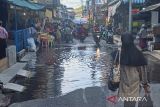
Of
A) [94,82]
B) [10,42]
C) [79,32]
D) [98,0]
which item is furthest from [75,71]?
[98,0]

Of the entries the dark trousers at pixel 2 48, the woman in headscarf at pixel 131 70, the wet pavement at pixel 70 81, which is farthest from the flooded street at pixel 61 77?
the woman in headscarf at pixel 131 70

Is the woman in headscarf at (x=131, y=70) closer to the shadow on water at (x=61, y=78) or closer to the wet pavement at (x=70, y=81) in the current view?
the wet pavement at (x=70, y=81)

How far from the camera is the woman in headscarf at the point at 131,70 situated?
7.50 metres

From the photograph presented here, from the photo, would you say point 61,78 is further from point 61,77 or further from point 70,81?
point 70,81

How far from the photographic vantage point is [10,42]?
21.7 meters

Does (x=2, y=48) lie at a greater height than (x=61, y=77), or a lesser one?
greater

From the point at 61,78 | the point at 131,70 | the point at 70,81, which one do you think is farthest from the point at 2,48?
the point at 131,70

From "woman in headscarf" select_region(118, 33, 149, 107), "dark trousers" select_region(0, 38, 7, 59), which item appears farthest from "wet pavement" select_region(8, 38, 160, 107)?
"woman in headscarf" select_region(118, 33, 149, 107)

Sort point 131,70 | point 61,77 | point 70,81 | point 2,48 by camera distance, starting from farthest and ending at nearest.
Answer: point 2,48 → point 61,77 → point 70,81 → point 131,70

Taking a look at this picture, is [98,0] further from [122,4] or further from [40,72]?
[40,72]

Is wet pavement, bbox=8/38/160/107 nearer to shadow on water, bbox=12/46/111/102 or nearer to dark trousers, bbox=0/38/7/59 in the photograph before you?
shadow on water, bbox=12/46/111/102

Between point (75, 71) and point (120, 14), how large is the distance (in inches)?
1106

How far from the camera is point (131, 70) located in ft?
24.9

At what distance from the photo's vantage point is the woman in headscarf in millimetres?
7500
